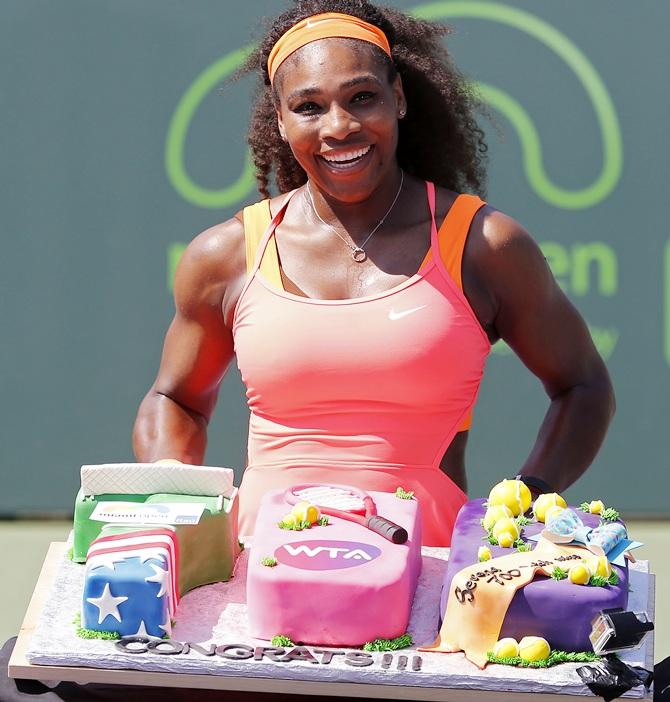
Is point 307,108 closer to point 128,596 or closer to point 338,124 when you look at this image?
point 338,124

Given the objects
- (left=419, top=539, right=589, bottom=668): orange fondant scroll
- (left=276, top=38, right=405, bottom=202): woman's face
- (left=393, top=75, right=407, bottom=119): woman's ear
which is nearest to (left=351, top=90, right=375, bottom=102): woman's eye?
(left=276, top=38, right=405, bottom=202): woman's face

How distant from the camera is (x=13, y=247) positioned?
5.43 m

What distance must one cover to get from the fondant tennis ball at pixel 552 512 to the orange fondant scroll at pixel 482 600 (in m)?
0.10

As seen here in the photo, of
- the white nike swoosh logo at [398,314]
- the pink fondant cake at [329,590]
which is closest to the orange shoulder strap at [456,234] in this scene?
the white nike swoosh logo at [398,314]

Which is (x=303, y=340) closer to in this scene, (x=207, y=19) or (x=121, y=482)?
(x=121, y=482)

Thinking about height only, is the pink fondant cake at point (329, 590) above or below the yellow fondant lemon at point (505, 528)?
below

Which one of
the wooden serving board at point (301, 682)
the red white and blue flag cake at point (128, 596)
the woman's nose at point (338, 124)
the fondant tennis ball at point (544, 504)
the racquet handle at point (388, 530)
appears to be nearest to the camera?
the wooden serving board at point (301, 682)

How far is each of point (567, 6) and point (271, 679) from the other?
11.6 feet

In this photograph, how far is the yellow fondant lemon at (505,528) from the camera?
2.41 metres

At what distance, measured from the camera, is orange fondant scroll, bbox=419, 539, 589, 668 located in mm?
2221

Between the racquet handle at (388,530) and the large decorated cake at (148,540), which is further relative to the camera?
the racquet handle at (388,530)

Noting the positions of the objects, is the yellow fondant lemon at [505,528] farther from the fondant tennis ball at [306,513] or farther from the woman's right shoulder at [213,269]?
the woman's right shoulder at [213,269]

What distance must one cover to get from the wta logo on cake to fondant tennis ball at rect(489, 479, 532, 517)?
27 cm

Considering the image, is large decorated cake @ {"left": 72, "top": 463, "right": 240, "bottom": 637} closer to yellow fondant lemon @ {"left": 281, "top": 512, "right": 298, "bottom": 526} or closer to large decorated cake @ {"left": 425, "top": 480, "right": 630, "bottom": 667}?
yellow fondant lemon @ {"left": 281, "top": 512, "right": 298, "bottom": 526}
